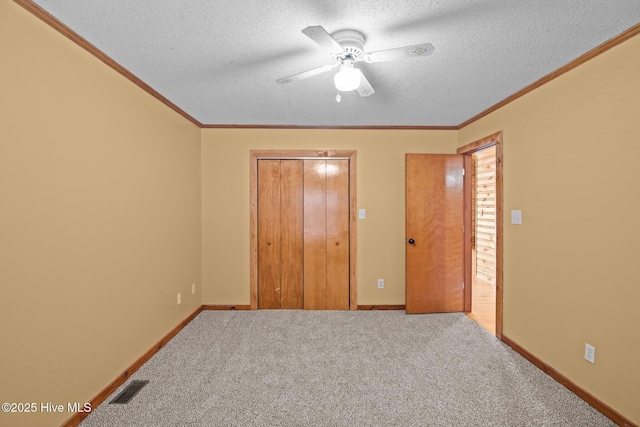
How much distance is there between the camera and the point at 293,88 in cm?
244

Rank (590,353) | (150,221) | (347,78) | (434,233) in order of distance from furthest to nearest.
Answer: (434,233)
(150,221)
(590,353)
(347,78)

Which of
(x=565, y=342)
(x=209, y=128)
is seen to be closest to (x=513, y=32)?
(x=565, y=342)

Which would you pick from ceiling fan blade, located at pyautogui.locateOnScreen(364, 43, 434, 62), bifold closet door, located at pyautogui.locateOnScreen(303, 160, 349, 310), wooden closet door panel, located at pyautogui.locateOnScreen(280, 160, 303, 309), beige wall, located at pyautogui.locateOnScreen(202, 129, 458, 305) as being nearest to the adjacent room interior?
beige wall, located at pyautogui.locateOnScreen(202, 129, 458, 305)

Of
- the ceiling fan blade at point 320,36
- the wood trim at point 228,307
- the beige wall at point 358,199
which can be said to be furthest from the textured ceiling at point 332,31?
the wood trim at point 228,307

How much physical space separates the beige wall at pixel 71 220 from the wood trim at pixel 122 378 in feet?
0.14

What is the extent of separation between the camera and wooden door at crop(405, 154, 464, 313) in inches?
134

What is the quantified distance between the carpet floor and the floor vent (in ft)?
0.16

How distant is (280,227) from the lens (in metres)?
3.62

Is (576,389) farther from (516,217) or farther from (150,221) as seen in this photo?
(150,221)

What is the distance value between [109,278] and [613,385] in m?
3.40

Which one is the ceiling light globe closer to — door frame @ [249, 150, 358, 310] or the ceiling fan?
the ceiling fan

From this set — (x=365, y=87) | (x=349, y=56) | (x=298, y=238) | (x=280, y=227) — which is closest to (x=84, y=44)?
(x=349, y=56)

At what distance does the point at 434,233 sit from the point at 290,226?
1.81 m

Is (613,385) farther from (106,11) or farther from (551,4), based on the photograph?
(106,11)
